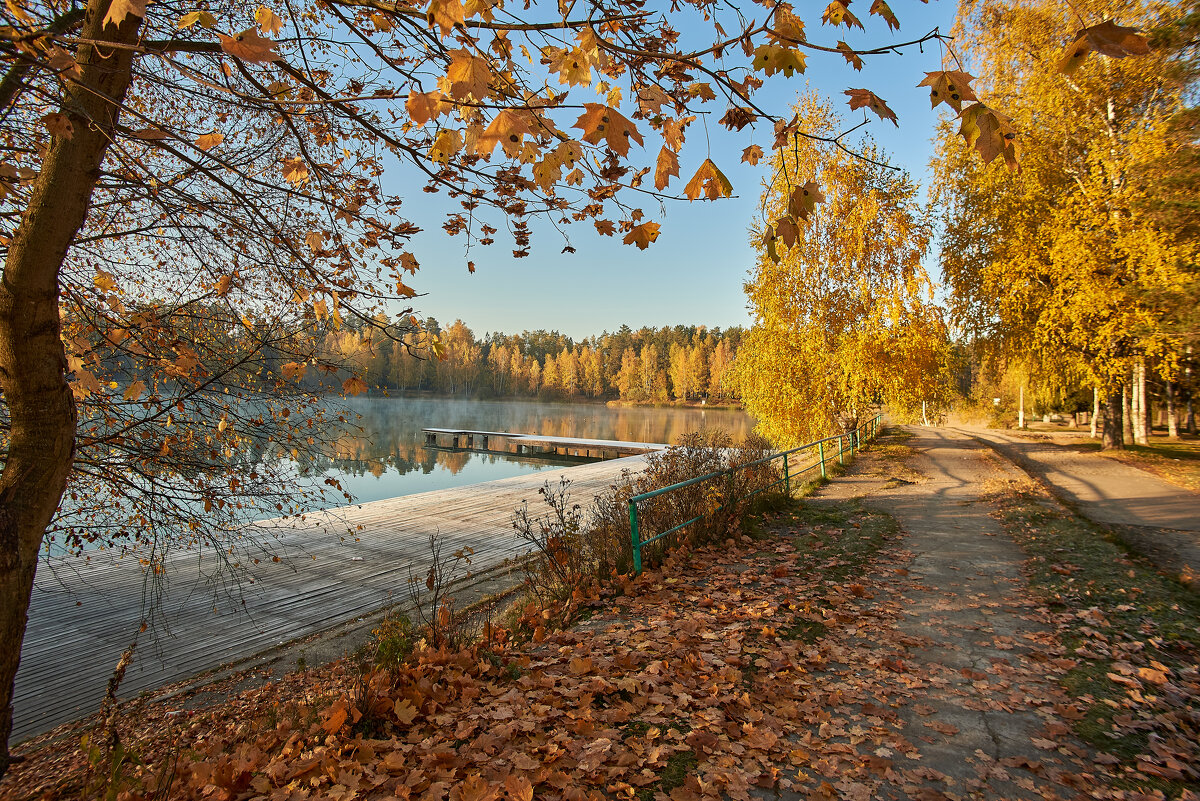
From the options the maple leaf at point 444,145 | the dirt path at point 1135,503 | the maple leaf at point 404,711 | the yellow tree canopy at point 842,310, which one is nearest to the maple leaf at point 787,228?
the maple leaf at point 444,145

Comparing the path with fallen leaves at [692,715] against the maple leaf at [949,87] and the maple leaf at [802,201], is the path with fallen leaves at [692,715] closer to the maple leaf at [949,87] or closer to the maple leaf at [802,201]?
the maple leaf at [802,201]

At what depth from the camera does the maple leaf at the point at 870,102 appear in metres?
1.98

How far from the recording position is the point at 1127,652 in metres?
4.02

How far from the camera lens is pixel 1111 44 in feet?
4.74

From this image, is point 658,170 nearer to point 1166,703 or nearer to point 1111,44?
point 1111,44

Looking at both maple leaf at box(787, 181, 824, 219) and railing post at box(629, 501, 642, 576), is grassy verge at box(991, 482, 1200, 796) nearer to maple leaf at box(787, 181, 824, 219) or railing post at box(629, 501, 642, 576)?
maple leaf at box(787, 181, 824, 219)

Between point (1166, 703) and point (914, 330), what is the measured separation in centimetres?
1339

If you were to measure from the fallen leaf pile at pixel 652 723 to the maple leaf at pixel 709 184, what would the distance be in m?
2.62

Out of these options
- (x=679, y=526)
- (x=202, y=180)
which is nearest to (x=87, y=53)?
(x=202, y=180)

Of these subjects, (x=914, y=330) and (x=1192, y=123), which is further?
(x=914, y=330)

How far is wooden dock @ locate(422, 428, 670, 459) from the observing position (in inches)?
1012

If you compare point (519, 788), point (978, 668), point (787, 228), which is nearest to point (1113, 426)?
point (978, 668)

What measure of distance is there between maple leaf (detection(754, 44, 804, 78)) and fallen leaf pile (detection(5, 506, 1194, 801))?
3101 mm

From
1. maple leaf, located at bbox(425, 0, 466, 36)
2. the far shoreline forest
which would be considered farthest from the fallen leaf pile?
the far shoreline forest
